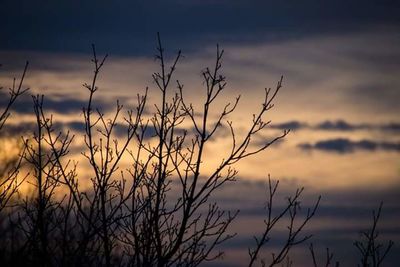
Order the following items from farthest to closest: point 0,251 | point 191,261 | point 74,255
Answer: point 0,251
point 191,261
point 74,255

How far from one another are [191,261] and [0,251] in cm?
278

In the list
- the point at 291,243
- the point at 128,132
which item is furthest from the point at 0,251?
the point at 291,243

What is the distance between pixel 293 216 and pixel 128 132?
2.61 m

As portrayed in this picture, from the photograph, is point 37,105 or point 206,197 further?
point 37,105

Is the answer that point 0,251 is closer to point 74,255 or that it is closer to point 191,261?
point 74,255

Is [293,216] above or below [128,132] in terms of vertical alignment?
below

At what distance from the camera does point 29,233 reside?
28.7 feet

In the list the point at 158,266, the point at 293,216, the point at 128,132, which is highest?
the point at 128,132

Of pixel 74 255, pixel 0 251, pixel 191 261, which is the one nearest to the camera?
pixel 74 255

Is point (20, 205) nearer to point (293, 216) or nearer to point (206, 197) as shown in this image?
point (206, 197)

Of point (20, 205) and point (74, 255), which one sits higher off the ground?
point (20, 205)

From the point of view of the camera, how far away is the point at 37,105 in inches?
374

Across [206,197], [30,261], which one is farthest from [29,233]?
[206,197]

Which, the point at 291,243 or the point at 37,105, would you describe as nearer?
the point at 291,243
